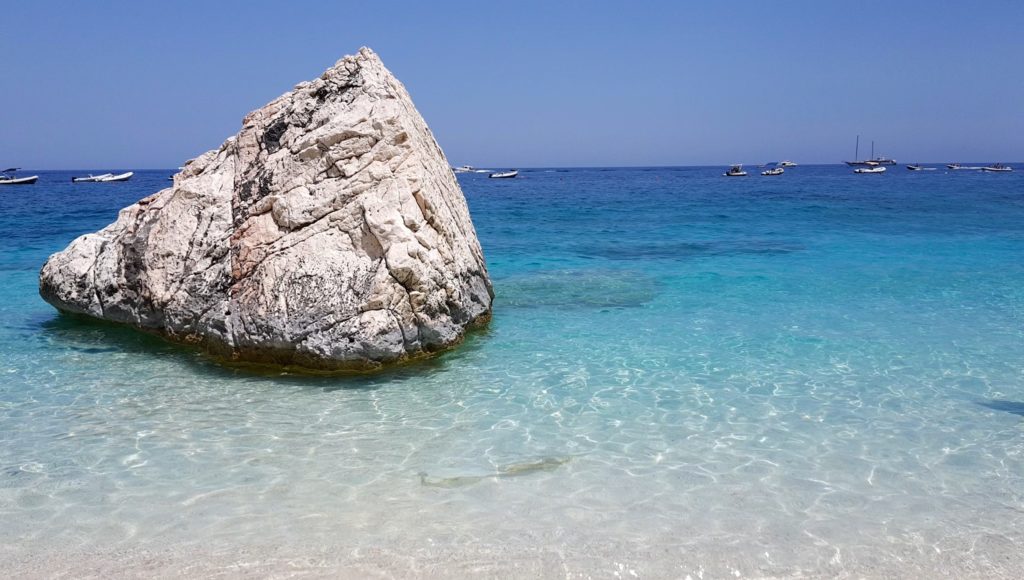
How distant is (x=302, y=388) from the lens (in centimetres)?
817

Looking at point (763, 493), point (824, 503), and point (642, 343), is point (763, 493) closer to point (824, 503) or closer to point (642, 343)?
point (824, 503)

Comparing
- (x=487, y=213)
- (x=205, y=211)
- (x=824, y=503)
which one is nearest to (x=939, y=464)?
(x=824, y=503)

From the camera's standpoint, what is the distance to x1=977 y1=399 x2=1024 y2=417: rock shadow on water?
7.31 meters

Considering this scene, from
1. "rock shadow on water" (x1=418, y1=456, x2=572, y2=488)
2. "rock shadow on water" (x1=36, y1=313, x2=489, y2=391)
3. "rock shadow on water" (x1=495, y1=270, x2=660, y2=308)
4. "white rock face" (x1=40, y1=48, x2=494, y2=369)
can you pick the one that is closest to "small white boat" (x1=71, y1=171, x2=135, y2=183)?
"rock shadow on water" (x1=495, y1=270, x2=660, y2=308)

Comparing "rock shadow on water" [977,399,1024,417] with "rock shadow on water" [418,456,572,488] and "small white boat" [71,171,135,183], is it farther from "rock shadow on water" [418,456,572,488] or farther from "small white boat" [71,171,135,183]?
"small white boat" [71,171,135,183]

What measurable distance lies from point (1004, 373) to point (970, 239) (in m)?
15.9

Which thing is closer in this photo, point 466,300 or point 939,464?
point 939,464

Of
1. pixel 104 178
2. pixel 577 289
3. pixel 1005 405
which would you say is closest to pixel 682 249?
pixel 577 289

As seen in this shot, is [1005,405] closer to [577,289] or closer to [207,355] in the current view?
[577,289]

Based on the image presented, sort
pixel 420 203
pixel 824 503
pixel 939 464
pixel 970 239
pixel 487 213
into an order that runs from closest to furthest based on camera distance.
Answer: pixel 824 503 < pixel 939 464 < pixel 420 203 < pixel 970 239 < pixel 487 213

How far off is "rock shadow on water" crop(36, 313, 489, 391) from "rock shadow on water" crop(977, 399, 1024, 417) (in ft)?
19.1

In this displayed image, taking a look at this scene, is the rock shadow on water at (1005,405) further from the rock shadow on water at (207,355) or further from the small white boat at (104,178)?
the small white boat at (104,178)

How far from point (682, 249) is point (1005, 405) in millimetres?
13611

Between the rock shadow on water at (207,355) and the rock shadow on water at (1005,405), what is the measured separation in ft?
19.1
